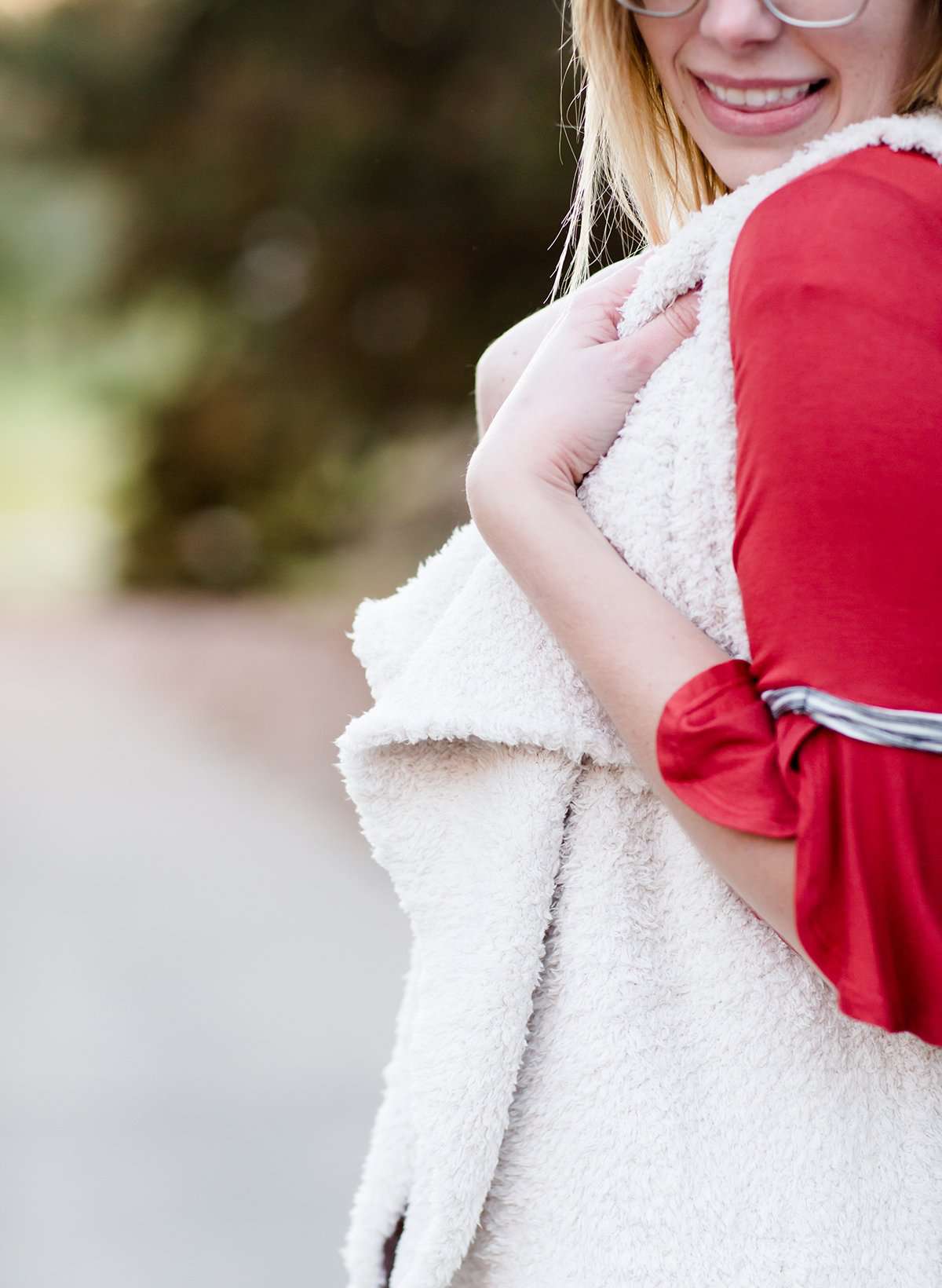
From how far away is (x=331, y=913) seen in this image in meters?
3.43

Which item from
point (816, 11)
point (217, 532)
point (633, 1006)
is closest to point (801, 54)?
point (816, 11)

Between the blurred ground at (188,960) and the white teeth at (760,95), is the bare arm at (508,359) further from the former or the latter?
the blurred ground at (188,960)

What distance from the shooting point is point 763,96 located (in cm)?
71

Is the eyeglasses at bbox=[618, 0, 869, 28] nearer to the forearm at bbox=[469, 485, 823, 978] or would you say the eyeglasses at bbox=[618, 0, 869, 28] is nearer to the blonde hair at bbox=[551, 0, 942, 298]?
the blonde hair at bbox=[551, 0, 942, 298]

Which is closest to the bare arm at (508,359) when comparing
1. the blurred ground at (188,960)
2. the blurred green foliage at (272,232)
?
the blurred ground at (188,960)

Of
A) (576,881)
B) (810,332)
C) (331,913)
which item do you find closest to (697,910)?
(576,881)

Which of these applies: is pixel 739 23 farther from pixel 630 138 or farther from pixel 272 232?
pixel 272 232

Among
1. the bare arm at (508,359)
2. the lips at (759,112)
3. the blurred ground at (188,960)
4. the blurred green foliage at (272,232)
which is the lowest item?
the blurred ground at (188,960)

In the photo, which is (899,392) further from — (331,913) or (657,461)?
(331,913)

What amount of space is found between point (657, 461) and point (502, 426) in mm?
110

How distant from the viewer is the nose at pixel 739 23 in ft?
2.20

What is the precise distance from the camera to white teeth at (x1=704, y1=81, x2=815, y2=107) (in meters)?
0.70

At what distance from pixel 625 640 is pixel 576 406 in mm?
141

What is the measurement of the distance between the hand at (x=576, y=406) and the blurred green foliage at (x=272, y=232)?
3.06m
